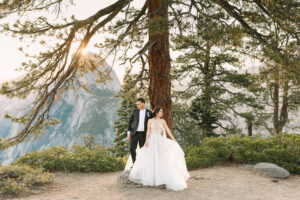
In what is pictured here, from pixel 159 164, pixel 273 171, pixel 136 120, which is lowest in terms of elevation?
pixel 273 171

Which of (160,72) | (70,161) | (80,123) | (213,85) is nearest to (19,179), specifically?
(70,161)

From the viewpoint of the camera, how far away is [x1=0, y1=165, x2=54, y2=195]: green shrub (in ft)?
17.4

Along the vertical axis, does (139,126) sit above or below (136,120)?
below

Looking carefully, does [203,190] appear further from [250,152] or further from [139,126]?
[250,152]

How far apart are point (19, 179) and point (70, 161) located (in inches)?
99.4

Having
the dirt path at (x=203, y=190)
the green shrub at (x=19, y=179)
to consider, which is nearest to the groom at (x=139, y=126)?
the dirt path at (x=203, y=190)

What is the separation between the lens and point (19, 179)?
6.06 metres

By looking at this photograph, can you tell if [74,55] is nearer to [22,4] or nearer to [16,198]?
[22,4]

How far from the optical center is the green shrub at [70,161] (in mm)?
8352

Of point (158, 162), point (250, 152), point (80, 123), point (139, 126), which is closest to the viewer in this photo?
point (158, 162)

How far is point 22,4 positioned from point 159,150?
4.92 meters

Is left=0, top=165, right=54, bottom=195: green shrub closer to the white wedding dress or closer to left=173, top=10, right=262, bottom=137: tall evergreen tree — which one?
the white wedding dress

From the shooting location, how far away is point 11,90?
261 inches

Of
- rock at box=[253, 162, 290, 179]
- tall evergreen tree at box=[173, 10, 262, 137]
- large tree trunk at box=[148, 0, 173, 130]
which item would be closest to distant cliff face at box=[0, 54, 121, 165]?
tall evergreen tree at box=[173, 10, 262, 137]
